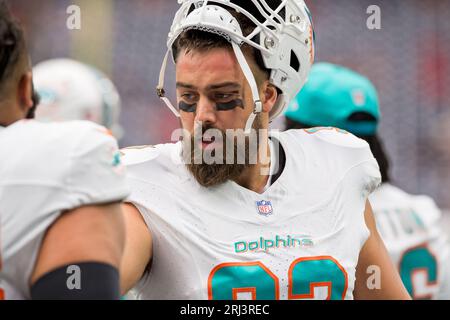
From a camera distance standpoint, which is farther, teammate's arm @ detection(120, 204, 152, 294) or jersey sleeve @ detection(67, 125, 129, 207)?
teammate's arm @ detection(120, 204, 152, 294)

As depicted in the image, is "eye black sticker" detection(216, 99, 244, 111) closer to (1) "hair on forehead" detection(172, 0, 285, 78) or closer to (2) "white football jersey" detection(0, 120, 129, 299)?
(1) "hair on forehead" detection(172, 0, 285, 78)

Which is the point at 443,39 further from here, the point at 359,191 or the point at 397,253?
the point at 359,191

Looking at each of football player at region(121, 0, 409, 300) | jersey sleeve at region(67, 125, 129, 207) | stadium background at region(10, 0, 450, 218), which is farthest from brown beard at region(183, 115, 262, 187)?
stadium background at region(10, 0, 450, 218)

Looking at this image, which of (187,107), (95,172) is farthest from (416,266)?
(95,172)

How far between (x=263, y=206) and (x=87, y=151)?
2.38 ft

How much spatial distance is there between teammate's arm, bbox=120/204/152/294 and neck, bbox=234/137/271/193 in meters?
0.29

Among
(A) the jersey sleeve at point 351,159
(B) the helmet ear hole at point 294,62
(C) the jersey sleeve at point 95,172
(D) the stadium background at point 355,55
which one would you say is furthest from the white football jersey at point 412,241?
(D) the stadium background at point 355,55

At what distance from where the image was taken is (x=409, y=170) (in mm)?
5816

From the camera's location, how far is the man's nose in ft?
6.25

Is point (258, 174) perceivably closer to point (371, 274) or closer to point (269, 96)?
point (269, 96)

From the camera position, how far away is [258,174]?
205 centimetres

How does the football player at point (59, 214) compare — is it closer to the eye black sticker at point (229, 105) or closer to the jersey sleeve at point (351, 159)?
the eye black sticker at point (229, 105)

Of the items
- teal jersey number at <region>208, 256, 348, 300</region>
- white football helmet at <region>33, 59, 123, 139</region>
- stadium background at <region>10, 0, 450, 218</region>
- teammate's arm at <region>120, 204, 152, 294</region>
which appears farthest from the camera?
stadium background at <region>10, 0, 450, 218</region>
